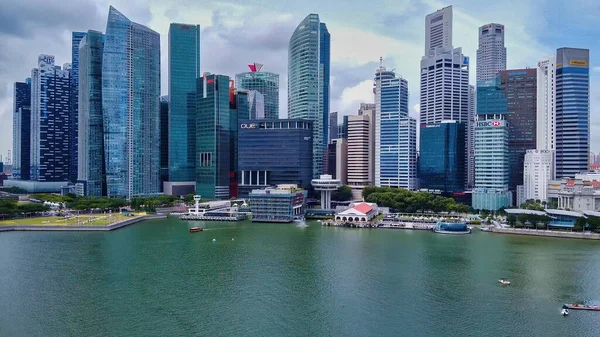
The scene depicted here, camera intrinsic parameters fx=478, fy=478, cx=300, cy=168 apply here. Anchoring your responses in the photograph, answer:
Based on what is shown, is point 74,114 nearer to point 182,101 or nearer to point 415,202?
point 182,101

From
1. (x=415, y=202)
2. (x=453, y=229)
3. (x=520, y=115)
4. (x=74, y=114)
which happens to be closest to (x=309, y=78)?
(x=415, y=202)

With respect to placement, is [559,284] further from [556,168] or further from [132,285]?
[556,168]

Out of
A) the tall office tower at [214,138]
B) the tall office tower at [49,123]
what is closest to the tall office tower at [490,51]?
the tall office tower at [214,138]

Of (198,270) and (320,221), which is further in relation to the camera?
(320,221)

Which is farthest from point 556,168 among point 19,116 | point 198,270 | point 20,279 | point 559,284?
point 19,116

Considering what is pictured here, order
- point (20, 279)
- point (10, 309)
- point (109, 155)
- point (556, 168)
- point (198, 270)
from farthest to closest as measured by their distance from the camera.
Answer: point (109, 155) < point (556, 168) < point (198, 270) < point (20, 279) < point (10, 309)

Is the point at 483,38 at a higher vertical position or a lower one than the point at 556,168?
higher

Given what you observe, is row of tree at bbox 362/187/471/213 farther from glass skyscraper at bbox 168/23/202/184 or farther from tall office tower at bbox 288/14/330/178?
glass skyscraper at bbox 168/23/202/184
